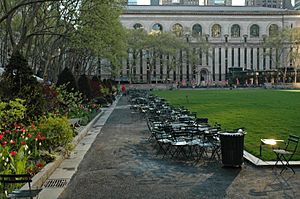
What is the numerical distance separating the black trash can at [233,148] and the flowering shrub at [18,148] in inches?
204

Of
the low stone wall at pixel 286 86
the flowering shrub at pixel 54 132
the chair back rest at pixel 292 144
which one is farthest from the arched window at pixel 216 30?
the flowering shrub at pixel 54 132

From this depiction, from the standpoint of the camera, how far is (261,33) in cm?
13462

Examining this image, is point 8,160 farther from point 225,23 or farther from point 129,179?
point 225,23

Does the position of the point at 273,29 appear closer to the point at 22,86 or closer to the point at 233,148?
the point at 22,86

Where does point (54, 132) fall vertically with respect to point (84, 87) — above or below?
below

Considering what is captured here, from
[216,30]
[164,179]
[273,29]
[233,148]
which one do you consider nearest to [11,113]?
[164,179]

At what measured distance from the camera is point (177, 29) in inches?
4722

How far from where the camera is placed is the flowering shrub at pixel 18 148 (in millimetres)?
9070

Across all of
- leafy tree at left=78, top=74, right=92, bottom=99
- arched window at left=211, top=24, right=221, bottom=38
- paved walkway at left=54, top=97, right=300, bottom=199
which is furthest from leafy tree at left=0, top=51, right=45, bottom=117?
arched window at left=211, top=24, right=221, bottom=38

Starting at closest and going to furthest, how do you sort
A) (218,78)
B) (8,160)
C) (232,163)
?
1. (8,160)
2. (232,163)
3. (218,78)

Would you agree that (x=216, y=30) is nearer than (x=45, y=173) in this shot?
No

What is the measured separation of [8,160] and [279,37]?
9801 centimetres

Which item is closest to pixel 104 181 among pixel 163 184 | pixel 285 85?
pixel 163 184

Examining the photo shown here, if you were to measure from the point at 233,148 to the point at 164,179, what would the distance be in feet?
7.71
